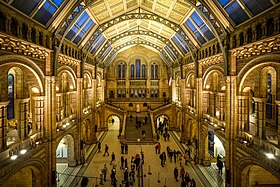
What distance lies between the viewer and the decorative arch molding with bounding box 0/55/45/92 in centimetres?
961

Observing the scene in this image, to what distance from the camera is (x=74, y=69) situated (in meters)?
19.6

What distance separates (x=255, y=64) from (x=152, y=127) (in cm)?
1885

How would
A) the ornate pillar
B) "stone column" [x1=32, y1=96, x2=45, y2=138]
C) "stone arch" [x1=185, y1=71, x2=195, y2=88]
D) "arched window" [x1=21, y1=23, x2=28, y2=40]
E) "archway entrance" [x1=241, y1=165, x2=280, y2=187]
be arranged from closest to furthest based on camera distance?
"arched window" [x1=21, y1=23, x2=28, y2=40] → "archway entrance" [x1=241, y1=165, x2=280, y2=187] → "stone column" [x1=32, y1=96, x2=45, y2=138] → the ornate pillar → "stone arch" [x1=185, y1=71, x2=195, y2=88]

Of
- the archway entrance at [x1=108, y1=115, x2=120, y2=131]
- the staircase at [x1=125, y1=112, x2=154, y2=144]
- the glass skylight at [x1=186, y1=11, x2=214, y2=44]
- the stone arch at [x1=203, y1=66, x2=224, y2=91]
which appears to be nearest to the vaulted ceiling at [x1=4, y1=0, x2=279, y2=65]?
the glass skylight at [x1=186, y1=11, x2=214, y2=44]

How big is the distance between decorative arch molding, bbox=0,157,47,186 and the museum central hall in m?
0.06

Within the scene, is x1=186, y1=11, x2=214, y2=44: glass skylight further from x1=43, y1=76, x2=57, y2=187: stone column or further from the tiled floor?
x1=43, y1=76, x2=57, y2=187: stone column

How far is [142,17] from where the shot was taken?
66.7 feet

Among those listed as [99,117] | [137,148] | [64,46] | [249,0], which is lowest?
[137,148]

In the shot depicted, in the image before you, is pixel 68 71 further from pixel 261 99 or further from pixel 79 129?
pixel 261 99

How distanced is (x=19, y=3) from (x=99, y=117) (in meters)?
24.0

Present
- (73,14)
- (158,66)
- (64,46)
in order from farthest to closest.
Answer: (158,66) → (64,46) → (73,14)

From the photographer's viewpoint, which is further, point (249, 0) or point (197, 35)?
point (197, 35)

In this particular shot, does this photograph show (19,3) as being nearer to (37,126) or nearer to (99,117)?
(37,126)

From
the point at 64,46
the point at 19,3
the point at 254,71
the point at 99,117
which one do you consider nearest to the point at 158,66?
the point at 99,117
